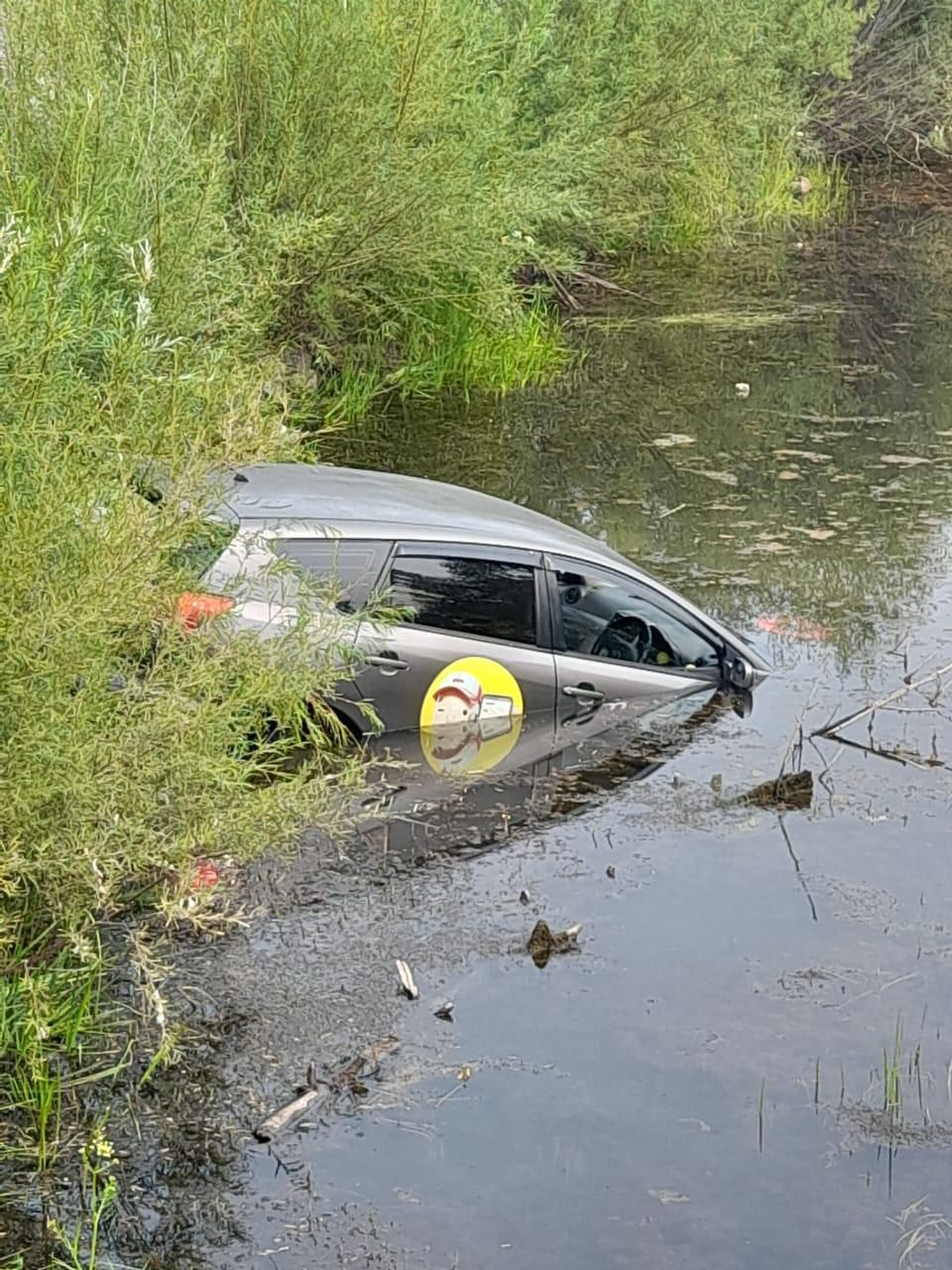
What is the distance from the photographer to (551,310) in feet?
76.9

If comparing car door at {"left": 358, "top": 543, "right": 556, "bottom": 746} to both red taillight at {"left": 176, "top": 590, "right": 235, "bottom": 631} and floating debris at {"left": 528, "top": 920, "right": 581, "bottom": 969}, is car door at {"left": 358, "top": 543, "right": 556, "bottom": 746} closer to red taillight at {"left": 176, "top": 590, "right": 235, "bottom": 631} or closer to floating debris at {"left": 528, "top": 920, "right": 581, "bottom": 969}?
floating debris at {"left": 528, "top": 920, "right": 581, "bottom": 969}

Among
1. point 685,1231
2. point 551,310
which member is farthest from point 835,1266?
point 551,310

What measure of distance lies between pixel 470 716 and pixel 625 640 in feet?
3.95

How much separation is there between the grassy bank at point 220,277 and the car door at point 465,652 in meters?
0.68

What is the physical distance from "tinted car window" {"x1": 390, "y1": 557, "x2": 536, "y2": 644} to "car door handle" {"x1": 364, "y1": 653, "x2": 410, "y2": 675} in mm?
239

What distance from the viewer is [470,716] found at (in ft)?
32.3

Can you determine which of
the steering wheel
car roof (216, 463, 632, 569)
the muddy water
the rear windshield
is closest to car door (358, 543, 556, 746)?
car roof (216, 463, 632, 569)

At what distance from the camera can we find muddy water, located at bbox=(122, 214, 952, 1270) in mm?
6062

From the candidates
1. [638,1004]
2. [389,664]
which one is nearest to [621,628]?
[389,664]

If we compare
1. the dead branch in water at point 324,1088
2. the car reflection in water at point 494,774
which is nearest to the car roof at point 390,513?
the car reflection in water at point 494,774

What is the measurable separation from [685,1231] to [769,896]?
274cm

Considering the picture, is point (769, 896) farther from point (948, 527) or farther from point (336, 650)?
point (948, 527)

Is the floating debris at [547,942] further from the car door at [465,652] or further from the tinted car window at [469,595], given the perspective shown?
the tinted car window at [469,595]

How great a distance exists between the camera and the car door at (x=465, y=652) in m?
9.47
